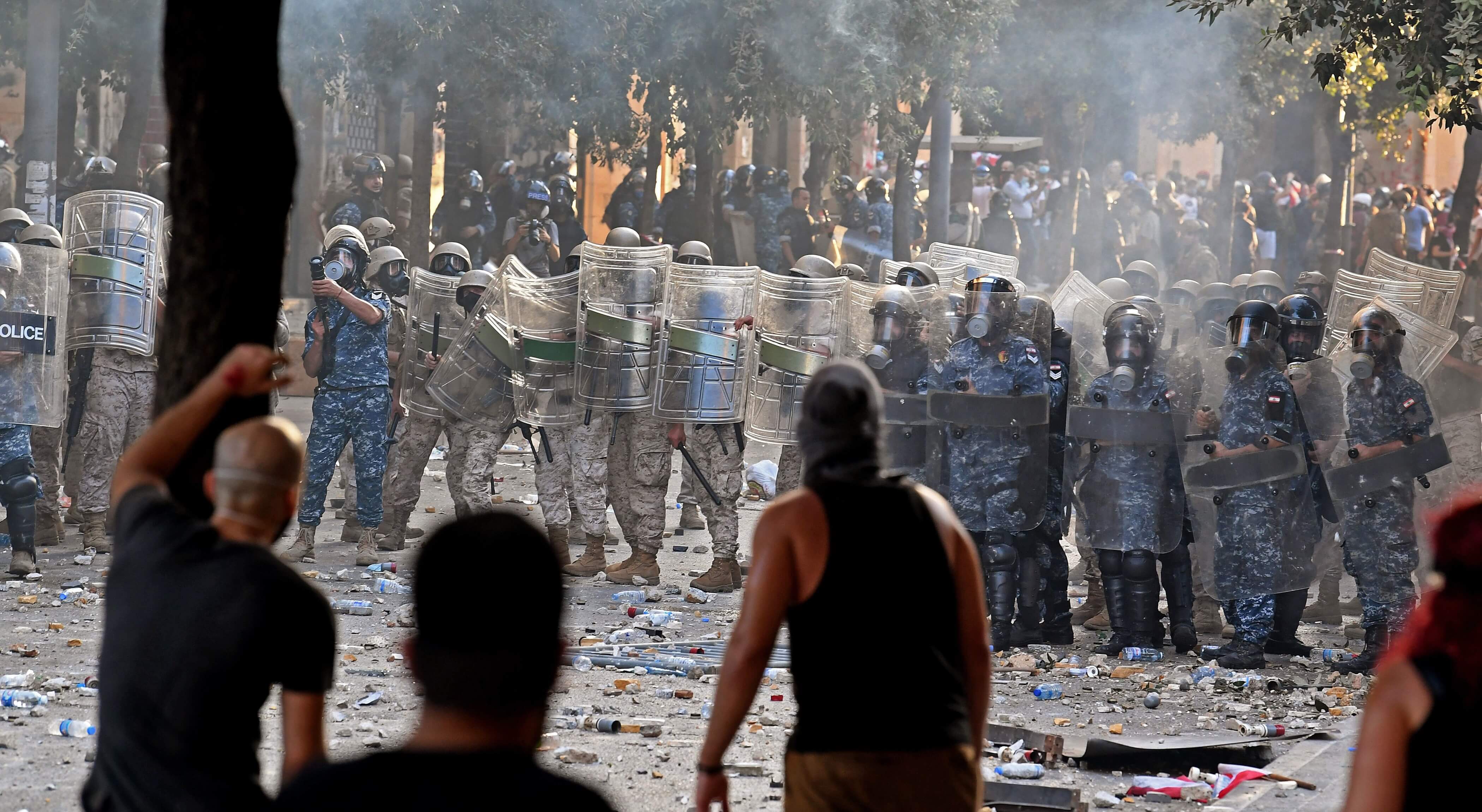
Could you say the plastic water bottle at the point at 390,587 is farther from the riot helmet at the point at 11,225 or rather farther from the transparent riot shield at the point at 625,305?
the riot helmet at the point at 11,225

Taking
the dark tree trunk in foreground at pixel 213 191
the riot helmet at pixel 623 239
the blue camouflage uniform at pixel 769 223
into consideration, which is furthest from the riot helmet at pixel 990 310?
the blue camouflage uniform at pixel 769 223

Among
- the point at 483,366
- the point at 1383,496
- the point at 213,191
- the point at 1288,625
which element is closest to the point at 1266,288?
the point at 1383,496

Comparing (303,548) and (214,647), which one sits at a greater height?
(214,647)

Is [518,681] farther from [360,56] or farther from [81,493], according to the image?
[360,56]

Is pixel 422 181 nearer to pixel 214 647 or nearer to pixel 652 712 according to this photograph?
pixel 652 712

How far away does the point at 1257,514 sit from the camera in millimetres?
8086

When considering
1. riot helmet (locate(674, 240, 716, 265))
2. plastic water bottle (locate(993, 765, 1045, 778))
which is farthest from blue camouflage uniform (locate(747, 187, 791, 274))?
plastic water bottle (locate(993, 765, 1045, 778))

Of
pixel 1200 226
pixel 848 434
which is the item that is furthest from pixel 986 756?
pixel 1200 226

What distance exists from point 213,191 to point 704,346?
6258 mm

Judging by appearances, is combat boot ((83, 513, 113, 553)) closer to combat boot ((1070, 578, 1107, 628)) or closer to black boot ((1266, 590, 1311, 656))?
combat boot ((1070, 578, 1107, 628))

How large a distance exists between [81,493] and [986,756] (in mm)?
5663

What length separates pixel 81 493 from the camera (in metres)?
9.62

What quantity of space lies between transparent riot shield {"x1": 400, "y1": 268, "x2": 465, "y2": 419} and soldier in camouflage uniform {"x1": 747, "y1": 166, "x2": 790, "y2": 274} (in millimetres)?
9937

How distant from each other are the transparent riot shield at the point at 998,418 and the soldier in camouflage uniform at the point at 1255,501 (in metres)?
0.85
